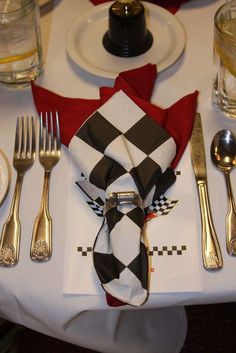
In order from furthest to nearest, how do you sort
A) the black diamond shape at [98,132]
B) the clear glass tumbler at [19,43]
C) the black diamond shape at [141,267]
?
the clear glass tumbler at [19,43] → the black diamond shape at [98,132] → the black diamond shape at [141,267]

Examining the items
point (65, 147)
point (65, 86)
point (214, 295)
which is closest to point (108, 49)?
point (65, 86)

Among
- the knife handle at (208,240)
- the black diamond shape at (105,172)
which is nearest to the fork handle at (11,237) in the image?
the black diamond shape at (105,172)

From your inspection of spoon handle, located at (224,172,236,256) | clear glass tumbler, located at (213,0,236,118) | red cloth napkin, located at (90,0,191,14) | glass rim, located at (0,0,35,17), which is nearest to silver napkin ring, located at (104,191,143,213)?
spoon handle, located at (224,172,236,256)

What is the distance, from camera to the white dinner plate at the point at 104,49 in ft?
2.66

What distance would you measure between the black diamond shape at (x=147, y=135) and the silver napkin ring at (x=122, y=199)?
0.07m

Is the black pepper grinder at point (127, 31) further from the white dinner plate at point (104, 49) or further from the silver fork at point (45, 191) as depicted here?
the silver fork at point (45, 191)

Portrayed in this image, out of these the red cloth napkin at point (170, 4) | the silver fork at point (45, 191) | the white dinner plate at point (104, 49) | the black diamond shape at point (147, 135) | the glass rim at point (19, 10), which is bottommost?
the silver fork at point (45, 191)

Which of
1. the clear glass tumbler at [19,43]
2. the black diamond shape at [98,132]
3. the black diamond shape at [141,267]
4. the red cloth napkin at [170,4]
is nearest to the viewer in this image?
the black diamond shape at [141,267]

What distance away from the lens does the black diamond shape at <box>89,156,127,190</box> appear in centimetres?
62

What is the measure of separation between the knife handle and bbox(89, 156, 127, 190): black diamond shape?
0.11m

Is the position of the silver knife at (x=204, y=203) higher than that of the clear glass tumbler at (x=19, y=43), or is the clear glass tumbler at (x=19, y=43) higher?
the clear glass tumbler at (x=19, y=43)

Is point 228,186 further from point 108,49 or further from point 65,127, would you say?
point 108,49

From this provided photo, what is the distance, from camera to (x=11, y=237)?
600 millimetres

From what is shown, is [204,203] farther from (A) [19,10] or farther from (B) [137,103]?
(A) [19,10]
